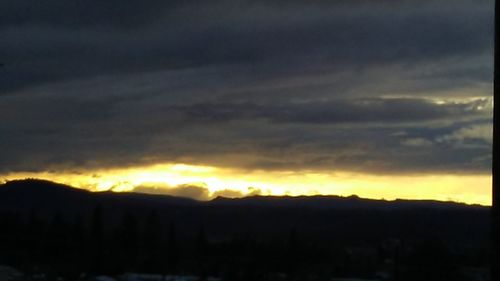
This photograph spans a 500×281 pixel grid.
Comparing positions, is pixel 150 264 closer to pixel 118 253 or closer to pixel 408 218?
pixel 118 253

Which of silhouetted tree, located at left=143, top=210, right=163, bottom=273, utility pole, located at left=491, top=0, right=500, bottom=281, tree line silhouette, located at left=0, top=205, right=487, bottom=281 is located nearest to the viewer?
utility pole, located at left=491, top=0, right=500, bottom=281

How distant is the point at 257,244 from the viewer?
39969 mm

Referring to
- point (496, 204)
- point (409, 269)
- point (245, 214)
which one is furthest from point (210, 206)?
point (496, 204)

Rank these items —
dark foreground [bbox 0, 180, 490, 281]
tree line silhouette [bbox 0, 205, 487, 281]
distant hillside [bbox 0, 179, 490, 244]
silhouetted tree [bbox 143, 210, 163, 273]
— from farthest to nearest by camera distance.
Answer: distant hillside [bbox 0, 179, 490, 244], silhouetted tree [bbox 143, 210, 163, 273], dark foreground [bbox 0, 180, 490, 281], tree line silhouette [bbox 0, 205, 487, 281]

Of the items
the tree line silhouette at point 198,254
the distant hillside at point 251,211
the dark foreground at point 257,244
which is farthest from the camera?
the distant hillside at point 251,211

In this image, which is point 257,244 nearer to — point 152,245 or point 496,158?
point 152,245

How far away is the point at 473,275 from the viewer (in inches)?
813

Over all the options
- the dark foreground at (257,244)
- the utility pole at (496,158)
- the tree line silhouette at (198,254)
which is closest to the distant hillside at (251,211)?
the dark foreground at (257,244)

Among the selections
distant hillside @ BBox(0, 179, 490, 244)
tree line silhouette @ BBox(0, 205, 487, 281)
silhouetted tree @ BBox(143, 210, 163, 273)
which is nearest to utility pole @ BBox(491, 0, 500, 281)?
tree line silhouette @ BBox(0, 205, 487, 281)

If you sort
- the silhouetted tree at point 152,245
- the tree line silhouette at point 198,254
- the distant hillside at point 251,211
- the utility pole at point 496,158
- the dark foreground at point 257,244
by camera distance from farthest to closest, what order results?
the distant hillside at point 251,211 → the silhouetted tree at point 152,245 → the dark foreground at point 257,244 → the tree line silhouette at point 198,254 → the utility pole at point 496,158

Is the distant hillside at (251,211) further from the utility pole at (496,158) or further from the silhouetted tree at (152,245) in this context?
the utility pole at (496,158)

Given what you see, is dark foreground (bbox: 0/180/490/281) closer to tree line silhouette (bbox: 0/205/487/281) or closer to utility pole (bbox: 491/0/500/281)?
tree line silhouette (bbox: 0/205/487/281)

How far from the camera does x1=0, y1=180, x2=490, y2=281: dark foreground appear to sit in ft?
95.9

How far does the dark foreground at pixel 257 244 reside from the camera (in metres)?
29.2
